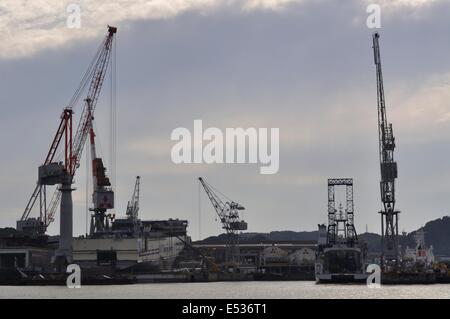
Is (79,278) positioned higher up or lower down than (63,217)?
lower down

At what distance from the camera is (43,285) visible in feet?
582
